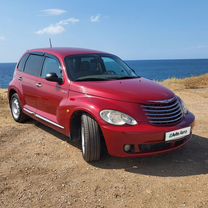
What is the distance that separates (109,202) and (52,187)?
85 centimetres

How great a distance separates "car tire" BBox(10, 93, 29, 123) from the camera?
7404mm

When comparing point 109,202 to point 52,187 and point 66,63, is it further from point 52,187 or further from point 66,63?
point 66,63

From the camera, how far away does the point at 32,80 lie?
21.5 feet

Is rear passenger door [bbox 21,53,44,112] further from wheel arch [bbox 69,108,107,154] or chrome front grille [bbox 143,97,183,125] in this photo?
chrome front grille [bbox 143,97,183,125]

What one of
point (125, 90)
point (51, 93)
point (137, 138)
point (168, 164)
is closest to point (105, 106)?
point (125, 90)

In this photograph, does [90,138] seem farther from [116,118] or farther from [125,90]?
[125,90]

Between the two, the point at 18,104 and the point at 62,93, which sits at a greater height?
the point at 62,93

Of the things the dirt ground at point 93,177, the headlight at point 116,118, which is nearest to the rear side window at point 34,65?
the dirt ground at point 93,177

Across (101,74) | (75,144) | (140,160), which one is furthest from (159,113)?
(75,144)

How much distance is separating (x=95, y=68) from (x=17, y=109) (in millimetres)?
2602

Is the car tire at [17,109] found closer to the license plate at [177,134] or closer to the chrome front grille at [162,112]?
the chrome front grille at [162,112]

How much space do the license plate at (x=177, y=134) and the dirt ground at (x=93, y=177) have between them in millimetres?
491

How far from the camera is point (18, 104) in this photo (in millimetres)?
7410

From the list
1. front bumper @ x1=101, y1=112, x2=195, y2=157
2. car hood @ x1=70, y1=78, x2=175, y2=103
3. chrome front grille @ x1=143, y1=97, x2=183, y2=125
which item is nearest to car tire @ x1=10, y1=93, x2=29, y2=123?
car hood @ x1=70, y1=78, x2=175, y2=103
